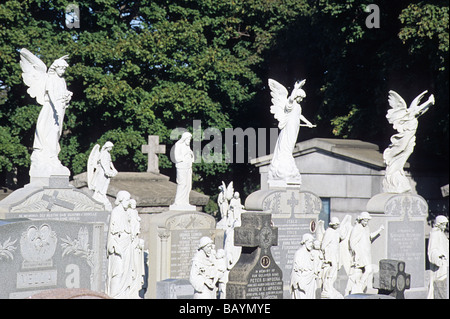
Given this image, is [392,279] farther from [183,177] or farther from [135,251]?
[183,177]

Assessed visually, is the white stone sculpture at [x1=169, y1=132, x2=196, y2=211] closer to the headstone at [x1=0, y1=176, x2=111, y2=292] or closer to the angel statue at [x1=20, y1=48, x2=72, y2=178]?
the headstone at [x1=0, y1=176, x2=111, y2=292]

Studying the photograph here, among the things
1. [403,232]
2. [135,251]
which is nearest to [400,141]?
[403,232]

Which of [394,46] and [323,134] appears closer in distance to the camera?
[394,46]

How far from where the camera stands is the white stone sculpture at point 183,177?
65.2ft

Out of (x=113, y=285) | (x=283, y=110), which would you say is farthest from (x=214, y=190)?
(x=113, y=285)

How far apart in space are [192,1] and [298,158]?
7.76 metres

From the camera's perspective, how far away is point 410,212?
1930 cm

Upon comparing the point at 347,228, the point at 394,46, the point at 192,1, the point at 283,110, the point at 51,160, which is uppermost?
the point at 192,1

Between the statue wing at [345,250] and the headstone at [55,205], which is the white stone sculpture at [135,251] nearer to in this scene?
the headstone at [55,205]

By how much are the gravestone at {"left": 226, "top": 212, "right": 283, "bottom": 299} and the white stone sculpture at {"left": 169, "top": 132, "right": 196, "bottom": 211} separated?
6528 mm

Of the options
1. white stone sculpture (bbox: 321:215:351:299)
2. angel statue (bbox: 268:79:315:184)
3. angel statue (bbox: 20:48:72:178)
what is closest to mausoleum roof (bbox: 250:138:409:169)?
angel statue (bbox: 268:79:315:184)

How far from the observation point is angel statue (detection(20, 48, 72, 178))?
16250 mm

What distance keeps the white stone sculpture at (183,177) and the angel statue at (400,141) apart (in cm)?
465

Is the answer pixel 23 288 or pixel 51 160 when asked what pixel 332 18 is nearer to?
pixel 51 160
